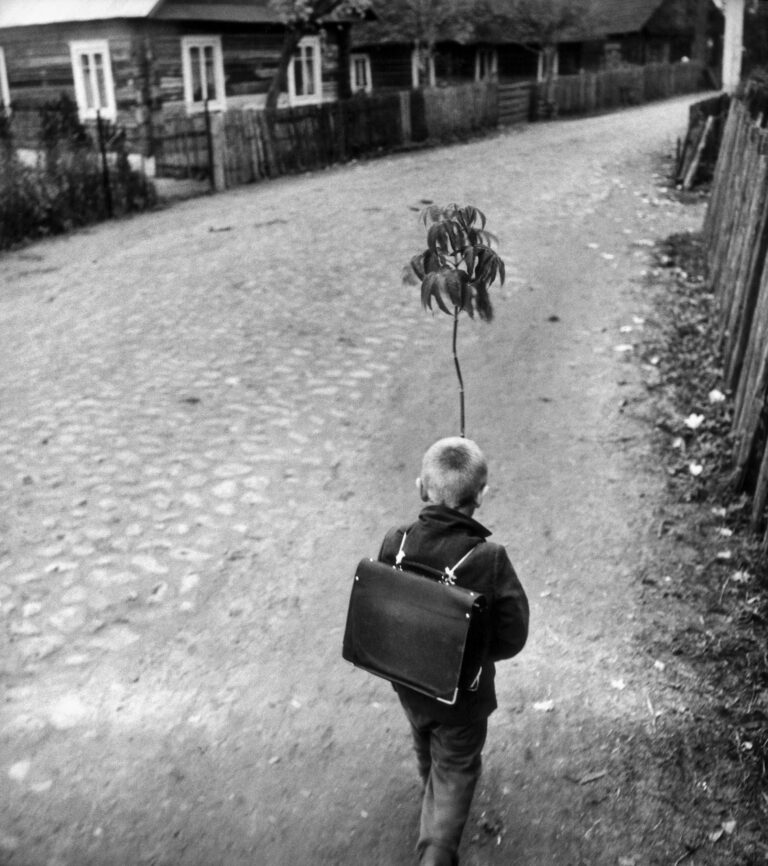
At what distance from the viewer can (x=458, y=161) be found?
18.3 metres

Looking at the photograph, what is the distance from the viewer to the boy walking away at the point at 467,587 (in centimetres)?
312

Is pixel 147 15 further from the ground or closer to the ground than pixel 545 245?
further from the ground

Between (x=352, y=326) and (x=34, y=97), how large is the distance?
16557 mm

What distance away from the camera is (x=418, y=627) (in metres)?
3.05

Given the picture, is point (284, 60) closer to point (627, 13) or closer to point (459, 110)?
point (459, 110)

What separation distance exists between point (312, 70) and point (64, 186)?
11649 mm

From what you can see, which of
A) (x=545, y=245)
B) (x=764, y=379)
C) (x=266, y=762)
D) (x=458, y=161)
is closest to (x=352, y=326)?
(x=545, y=245)

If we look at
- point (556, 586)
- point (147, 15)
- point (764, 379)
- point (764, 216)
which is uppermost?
point (147, 15)

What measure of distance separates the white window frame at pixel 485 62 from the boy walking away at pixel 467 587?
34766 millimetres

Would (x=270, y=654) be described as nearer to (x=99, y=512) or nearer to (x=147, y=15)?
(x=99, y=512)

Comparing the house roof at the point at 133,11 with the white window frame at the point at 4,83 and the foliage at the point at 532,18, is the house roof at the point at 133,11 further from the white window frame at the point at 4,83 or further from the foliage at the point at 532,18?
the foliage at the point at 532,18

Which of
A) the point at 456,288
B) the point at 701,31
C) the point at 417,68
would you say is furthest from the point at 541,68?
the point at 456,288

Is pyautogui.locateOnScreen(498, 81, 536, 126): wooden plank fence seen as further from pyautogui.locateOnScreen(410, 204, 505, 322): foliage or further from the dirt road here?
pyautogui.locateOnScreen(410, 204, 505, 322): foliage

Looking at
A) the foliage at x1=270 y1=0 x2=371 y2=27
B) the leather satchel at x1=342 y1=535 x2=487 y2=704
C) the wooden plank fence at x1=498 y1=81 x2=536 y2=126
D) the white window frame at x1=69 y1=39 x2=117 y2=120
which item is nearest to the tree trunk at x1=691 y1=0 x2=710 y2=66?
the wooden plank fence at x1=498 y1=81 x2=536 y2=126
